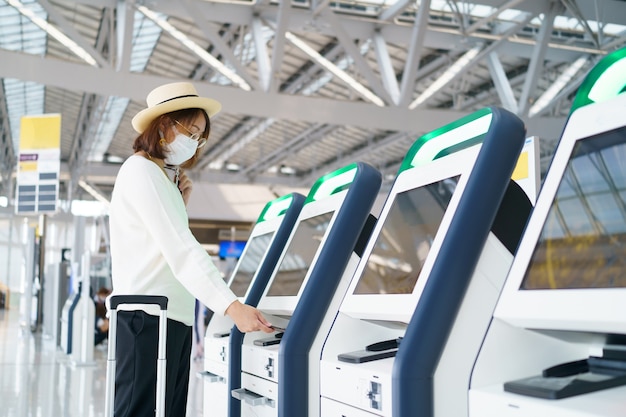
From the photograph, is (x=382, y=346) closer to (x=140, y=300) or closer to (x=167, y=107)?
(x=140, y=300)

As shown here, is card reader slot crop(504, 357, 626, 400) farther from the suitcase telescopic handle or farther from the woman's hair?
the woman's hair

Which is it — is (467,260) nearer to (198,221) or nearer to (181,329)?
(181,329)

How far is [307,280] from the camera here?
2.22 metres

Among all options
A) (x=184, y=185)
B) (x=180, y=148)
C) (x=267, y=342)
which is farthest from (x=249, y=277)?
(x=180, y=148)

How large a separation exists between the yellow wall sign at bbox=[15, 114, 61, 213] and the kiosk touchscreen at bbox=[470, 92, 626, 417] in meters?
11.1

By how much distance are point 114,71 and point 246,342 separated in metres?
5.91

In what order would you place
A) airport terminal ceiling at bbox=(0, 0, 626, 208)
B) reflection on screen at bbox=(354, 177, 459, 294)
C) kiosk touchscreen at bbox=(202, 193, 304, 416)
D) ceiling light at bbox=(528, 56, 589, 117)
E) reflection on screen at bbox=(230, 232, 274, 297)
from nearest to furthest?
reflection on screen at bbox=(354, 177, 459, 294)
kiosk touchscreen at bbox=(202, 193, 304, 416)
reflection on screen at bbox=(230, 232, 274, 297)
airport terminal ceiling at bbox=(0, 0, 626, 208)
ceiling light at bbox=(528, 56, 589, 117)

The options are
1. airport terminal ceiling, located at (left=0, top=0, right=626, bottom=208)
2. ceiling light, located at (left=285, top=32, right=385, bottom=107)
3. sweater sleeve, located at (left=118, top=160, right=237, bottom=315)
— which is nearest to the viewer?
sweater sleeve, located at (left=118, top=160, right=237, bottom=315)

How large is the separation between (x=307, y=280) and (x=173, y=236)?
1.54 feet

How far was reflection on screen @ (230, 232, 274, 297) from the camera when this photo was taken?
3.18 m

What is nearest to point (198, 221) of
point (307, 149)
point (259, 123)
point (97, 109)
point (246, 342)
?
point (307, 149)

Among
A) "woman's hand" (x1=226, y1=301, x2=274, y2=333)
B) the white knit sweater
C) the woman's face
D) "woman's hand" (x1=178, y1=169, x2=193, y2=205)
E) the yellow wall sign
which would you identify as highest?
the yellow wall sign

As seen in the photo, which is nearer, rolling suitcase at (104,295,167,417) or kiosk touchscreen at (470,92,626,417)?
kiosk touchscreen at (470,92,626,417)

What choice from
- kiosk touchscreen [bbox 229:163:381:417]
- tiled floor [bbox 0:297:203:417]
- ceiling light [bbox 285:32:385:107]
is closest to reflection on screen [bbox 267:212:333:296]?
kiosk touchscreen [bbox 229:163:381:417]
